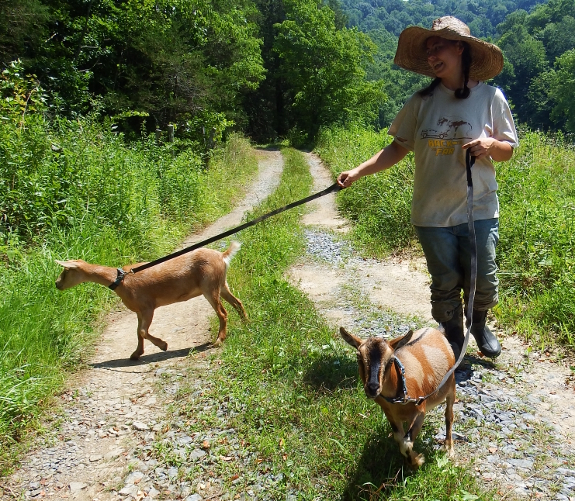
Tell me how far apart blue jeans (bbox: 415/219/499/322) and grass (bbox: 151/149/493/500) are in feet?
3.18

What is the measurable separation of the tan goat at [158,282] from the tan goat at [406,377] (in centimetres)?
255

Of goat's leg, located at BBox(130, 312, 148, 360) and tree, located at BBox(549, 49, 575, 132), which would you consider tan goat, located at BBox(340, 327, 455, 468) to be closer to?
goat's leg, located at BBox(130, 312, 148, 360)

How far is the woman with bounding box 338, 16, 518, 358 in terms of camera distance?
3197mm

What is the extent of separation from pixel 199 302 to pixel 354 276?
2.27 m

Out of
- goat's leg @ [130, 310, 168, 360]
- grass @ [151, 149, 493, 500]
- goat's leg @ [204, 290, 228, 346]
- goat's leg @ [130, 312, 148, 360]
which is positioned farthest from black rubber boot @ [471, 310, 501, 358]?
goat's leg @ [130, 312, 148, 360]

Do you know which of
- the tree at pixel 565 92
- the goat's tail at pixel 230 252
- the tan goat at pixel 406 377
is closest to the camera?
the tan goat at pixel 406 377

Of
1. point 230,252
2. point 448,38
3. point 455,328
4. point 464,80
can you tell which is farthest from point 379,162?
point 230,252

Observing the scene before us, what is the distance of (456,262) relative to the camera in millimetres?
3521

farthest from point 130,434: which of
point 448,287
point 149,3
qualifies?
point 149,3

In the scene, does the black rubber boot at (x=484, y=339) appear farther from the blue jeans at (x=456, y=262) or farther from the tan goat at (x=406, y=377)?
the tan goat at (x=406, y=377)

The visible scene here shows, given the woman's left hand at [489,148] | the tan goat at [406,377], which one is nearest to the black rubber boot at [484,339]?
the tan goat at [406,377]

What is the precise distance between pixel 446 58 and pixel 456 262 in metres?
1.50

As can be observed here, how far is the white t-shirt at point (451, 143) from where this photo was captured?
3199 millimetres

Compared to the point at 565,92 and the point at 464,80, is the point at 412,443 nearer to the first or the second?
the point at 464,80
